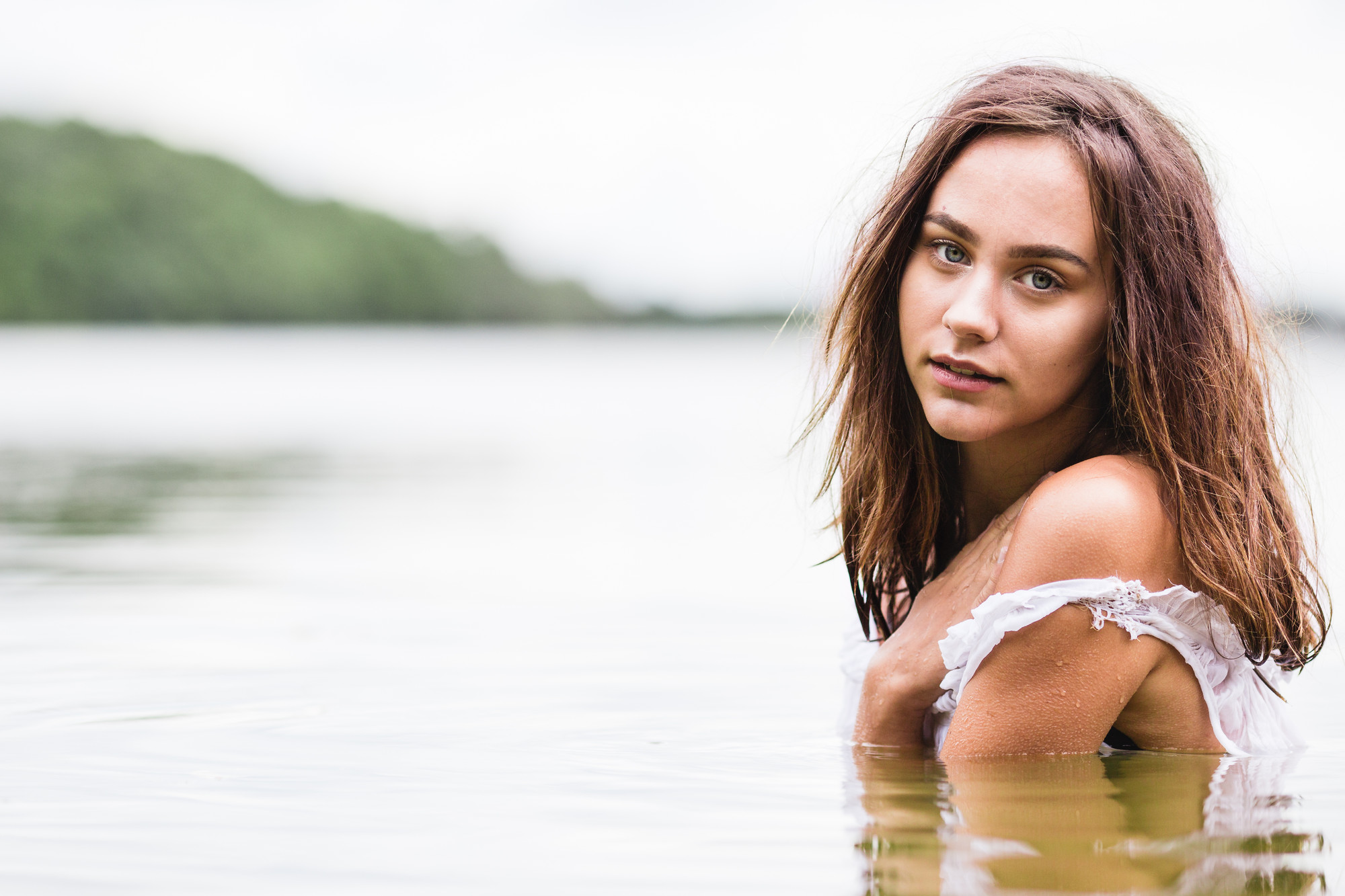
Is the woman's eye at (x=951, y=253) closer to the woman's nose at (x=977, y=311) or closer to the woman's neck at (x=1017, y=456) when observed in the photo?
the woman's nose at (x=977, y=311)

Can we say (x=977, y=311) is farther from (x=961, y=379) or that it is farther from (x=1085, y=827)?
(x=1085, y=827)

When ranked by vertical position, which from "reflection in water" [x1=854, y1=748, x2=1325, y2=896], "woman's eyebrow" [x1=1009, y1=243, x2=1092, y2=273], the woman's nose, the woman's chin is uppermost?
"woman's eyebrow" [x1=1009, y1=243, x2=1092, y2=273]

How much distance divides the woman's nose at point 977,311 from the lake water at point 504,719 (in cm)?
65

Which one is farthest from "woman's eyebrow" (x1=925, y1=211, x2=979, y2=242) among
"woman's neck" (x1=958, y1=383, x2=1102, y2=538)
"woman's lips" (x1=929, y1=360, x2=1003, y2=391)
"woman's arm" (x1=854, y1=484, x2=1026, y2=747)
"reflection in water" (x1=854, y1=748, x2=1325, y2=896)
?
"reflection in water" (x1=854, y1=748, x2=1325, y2=896)

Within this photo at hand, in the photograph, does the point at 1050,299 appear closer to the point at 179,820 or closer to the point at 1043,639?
the point at 1043,639

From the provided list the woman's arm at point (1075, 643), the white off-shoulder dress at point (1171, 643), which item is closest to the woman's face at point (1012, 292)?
the woman's arm at point (1075, 643)

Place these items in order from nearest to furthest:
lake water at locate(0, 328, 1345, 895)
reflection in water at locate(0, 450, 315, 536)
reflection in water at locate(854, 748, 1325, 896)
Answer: reflection in water at locate(854, 748, 1325, 896), lake water at locate(0, 328, 1345, 895), reflection in water at locate(0, 450, 315, 536)

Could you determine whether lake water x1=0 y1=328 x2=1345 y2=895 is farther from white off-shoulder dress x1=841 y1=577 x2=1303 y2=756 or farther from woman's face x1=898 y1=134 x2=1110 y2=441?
woman's face x1=898 y1=134 x2=1110 y2=441

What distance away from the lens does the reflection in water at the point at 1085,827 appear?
178cm

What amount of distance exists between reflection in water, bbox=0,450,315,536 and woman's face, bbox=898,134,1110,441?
4.65 meters

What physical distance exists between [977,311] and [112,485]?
6637mm

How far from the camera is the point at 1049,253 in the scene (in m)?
2.19

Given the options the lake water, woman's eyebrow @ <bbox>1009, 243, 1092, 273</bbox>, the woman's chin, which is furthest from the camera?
the woman's chin

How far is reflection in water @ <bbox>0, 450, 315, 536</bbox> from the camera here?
6.45m
